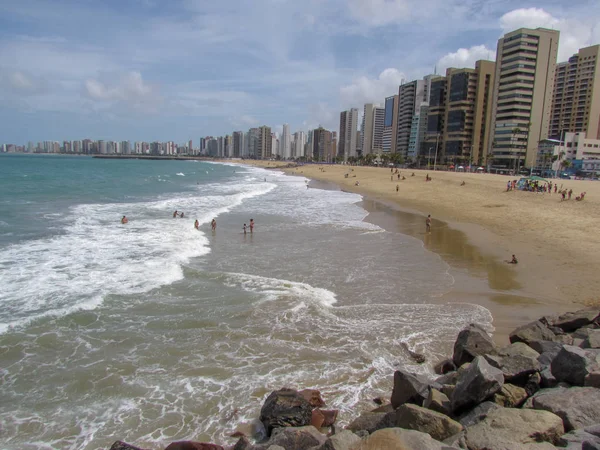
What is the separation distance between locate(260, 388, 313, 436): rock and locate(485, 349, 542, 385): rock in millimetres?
3219

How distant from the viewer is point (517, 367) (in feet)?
22.8

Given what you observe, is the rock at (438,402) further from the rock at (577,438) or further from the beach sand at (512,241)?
the beach sand at (512,241)

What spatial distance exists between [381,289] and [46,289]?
10.7 m

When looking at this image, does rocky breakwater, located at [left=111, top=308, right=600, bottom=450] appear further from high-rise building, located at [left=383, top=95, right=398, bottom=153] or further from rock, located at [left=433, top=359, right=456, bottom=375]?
high-rise building, located at [left=383, top=95, right=398, bottom=153]

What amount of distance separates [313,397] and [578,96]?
13815 cm

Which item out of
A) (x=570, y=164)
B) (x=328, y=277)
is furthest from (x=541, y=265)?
A: (x=570, y=164)

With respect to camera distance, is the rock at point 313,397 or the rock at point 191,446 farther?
the rock at point 313,397

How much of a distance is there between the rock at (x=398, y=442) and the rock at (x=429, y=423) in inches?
38.0

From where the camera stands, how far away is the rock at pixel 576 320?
981cm

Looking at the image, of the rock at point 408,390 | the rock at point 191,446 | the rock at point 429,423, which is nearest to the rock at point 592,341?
the rock at point 408,390

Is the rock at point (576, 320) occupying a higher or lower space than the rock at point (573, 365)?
lower

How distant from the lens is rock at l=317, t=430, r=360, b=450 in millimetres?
4844

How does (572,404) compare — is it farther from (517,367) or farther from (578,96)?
(578,96)

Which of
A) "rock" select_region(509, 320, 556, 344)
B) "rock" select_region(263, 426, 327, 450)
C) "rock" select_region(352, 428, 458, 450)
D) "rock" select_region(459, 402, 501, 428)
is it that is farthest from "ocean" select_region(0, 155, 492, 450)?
"rock" select_region(352, 428, 458, 450)
